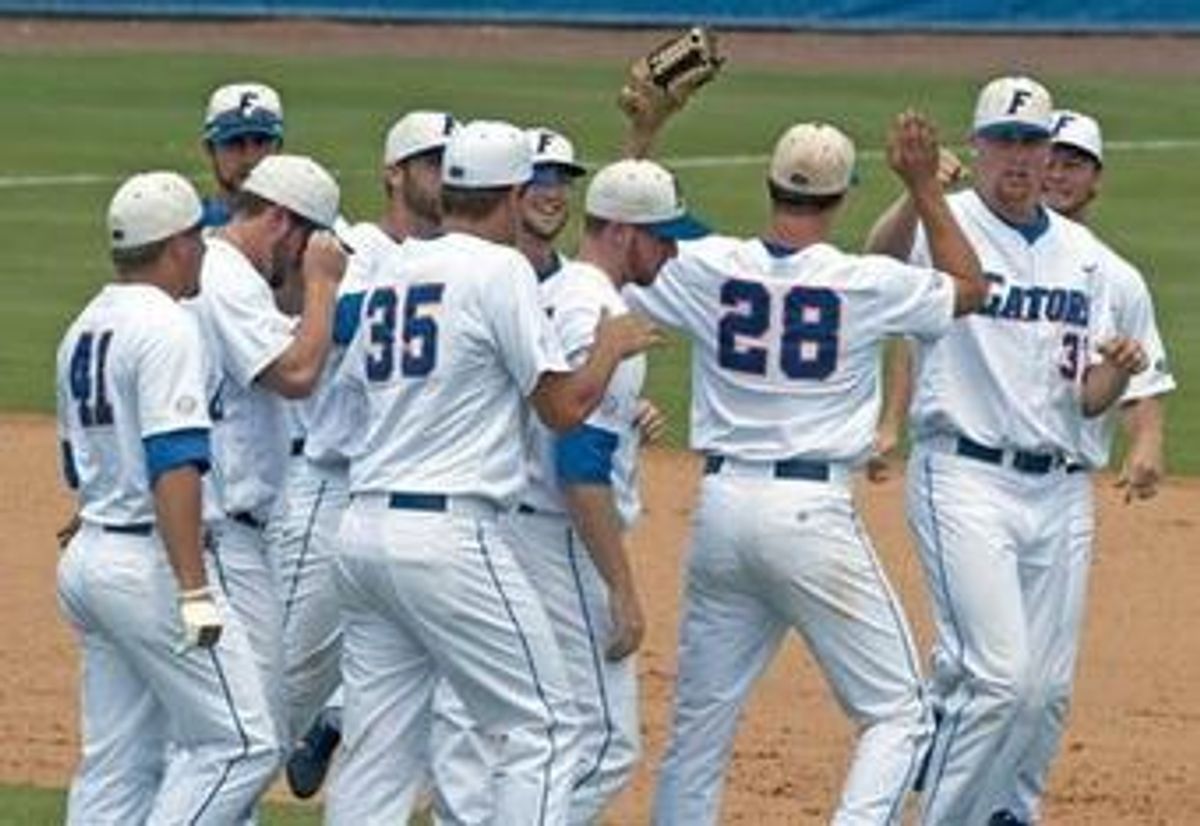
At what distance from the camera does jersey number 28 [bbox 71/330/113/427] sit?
1022cm

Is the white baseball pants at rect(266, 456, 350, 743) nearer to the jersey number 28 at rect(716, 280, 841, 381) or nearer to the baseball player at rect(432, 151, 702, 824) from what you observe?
the baseball player at rect(432, 151, 702, 824)

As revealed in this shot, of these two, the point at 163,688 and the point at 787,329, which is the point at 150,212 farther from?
the point at 787,329

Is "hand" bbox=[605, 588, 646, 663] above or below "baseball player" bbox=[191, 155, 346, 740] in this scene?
below

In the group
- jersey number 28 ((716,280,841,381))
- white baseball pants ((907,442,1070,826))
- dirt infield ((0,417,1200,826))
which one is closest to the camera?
jersey number 28 ((716,280,841,381))

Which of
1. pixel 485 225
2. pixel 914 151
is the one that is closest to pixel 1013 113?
pixel 914 151

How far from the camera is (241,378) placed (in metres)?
11.0

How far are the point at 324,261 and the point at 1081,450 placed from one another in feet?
7.29

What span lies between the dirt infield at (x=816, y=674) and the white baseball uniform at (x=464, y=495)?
83.5 inches

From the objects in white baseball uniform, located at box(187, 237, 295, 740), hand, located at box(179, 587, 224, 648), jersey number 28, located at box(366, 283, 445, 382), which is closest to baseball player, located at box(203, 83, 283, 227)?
white baseball uniform, located at box(187, 237, 295, 740)

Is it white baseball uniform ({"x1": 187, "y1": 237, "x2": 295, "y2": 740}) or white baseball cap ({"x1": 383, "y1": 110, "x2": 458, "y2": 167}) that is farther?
white baseball cap ({"x1": 383, "y1": 110, "x2": 458, "y2": 167})

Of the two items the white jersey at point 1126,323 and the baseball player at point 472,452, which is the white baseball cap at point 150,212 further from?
the white jersey at point 1126,323

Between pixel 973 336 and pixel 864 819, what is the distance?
1428 mm

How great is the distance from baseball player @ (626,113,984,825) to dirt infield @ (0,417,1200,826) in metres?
1.39

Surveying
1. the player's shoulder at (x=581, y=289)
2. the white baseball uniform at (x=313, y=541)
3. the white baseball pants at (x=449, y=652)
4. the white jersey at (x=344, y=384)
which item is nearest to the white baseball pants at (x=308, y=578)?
the white baseball uniform at (x=313, y=541)
